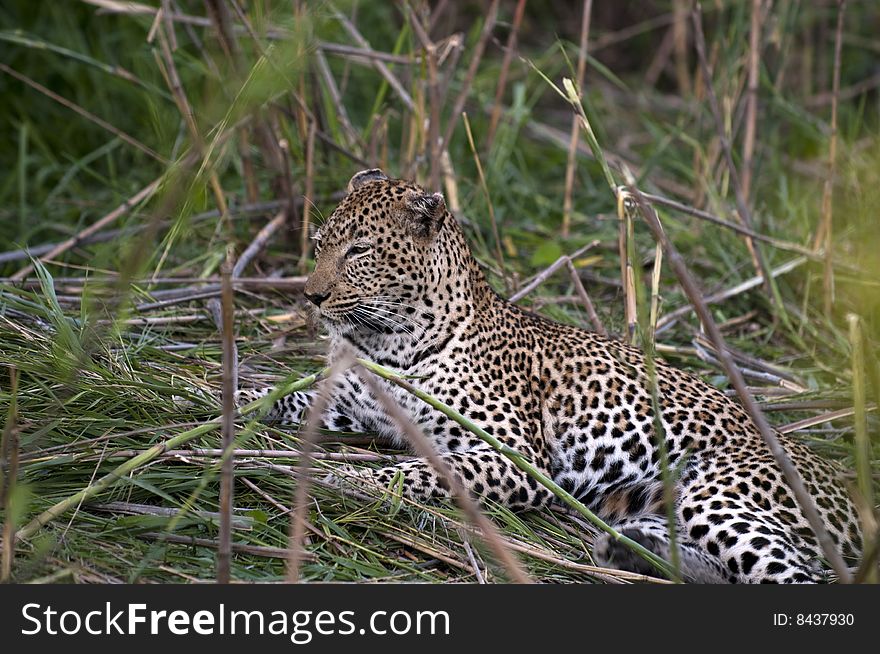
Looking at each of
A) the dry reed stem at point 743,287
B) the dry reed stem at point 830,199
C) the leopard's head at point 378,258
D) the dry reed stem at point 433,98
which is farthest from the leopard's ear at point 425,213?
the dry reed stem at point 830,199

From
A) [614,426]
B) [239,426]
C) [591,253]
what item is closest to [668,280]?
[591,253]

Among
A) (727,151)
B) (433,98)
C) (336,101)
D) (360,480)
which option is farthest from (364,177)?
(727,151)

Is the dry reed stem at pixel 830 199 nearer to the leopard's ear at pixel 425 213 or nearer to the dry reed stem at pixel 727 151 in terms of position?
the dry reed stem at pixel 727 151

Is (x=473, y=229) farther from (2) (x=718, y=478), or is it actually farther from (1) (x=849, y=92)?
(1) (x=849, y=92)

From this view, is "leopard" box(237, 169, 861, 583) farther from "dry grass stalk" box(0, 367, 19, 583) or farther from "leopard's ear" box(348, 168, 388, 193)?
"dry grass stalk" box(0, 367, 19, 583)

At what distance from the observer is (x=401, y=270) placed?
6547 millimetres

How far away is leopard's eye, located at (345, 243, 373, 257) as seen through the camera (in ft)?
21.4

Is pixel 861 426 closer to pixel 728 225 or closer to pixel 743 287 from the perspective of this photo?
pixel 728 225

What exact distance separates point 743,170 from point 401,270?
14.7 ft

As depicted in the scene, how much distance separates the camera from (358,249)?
21.4ft

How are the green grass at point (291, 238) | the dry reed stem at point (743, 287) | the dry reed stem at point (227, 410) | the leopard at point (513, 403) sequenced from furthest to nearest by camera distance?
the dry reed stem at point (743, 287), the leopard at point (513, 403), the green grass at point (291, 238), the dry reed stem at point (227, 410)

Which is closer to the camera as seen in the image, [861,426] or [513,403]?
[861,426]

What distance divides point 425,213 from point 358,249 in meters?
0.45

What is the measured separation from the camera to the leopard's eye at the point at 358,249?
6.51m
